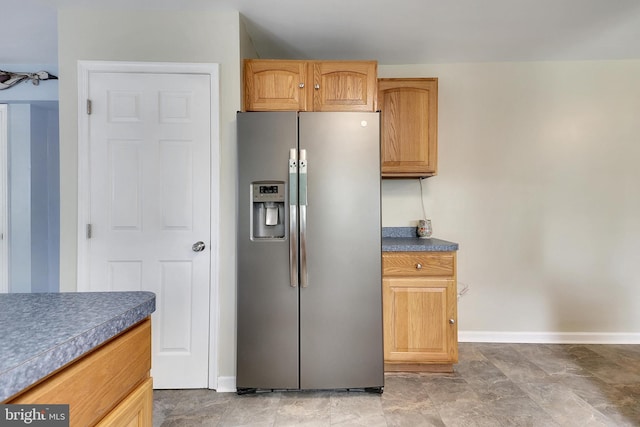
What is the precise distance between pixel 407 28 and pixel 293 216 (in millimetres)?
1608

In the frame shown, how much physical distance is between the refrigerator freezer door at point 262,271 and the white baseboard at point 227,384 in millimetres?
119

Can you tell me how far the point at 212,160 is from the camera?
6.59 ft

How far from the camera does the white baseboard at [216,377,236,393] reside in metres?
1.98

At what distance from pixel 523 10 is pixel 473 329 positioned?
250cm

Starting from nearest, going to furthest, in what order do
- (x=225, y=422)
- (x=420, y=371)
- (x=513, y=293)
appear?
(x=225, y=422) → (x=420, y=371) → (x=513, y=293)

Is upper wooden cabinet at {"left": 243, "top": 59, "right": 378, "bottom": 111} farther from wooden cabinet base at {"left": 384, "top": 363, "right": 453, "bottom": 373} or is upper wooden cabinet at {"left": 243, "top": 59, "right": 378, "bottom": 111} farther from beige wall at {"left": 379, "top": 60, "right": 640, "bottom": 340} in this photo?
wooden cabinet base at {"left": 384, "top": 363, "right": 453, "bottom": 373}

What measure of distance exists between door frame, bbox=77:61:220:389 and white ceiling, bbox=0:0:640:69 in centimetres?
37

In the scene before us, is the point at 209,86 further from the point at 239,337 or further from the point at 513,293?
the point at 513,293

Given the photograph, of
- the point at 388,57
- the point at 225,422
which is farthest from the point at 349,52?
the point at 225,422

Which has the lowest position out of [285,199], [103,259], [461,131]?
[103,259]

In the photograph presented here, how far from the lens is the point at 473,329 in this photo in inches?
108

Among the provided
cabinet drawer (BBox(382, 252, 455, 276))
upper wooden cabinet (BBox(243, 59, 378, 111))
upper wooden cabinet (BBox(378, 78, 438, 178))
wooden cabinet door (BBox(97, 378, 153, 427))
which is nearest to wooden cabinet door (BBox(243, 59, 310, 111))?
upper wooden cabinet (BBox(243, 59, 378, 111))

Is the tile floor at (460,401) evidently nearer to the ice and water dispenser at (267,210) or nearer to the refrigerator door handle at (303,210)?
the refrigerator door handle at (303,210)

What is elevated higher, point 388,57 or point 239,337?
point 388,57
